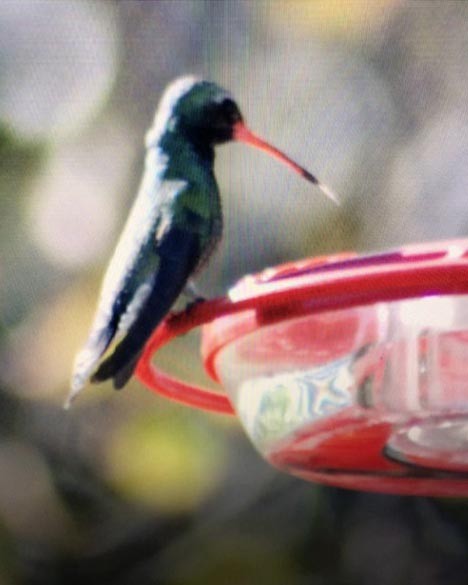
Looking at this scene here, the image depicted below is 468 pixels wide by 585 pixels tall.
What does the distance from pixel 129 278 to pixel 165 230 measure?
3.6 inches

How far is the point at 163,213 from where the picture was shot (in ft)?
3.84

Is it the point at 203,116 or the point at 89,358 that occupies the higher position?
the point at 203,116

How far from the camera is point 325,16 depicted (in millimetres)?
2619

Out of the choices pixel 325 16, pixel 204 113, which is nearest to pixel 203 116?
pixel 204 113

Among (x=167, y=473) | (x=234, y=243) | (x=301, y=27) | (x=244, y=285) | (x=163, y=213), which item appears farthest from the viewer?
(x=167, y=473)

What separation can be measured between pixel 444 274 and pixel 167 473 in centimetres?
209

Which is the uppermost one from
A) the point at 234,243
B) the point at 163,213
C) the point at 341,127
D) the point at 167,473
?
the point at 163,213

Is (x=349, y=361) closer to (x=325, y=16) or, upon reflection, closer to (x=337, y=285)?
(x=337, y=285)

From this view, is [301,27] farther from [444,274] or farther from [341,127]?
[444,274]

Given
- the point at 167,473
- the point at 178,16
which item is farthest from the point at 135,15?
the point at 167,473

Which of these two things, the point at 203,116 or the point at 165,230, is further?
the point at 203,116

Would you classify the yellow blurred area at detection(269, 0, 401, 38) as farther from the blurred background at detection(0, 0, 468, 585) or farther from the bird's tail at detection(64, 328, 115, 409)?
the bird's tail at detection(64, 328, 115, 409)

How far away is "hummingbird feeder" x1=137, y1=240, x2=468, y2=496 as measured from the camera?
831 mm

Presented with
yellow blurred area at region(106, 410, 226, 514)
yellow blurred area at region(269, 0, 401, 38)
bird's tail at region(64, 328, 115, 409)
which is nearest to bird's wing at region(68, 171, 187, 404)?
bird's tail at region(64, 328, 115, 409)
